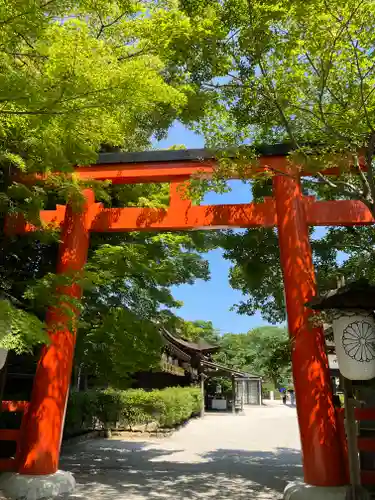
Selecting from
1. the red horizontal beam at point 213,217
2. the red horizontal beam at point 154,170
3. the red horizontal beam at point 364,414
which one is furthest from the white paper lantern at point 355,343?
the red horizontal beam at point 154,170

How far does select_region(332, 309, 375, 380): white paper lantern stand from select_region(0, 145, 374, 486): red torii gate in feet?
2.11

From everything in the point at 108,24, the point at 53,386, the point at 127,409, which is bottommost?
the point at 127,409

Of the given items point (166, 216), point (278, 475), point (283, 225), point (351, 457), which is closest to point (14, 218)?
point (166, 216)

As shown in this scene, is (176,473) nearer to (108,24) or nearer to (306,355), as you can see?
(306,355)

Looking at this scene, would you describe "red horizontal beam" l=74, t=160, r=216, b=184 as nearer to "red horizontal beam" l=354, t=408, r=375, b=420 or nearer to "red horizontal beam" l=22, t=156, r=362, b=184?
"red horizontal beam" l=22, t=156, r=362, b=184

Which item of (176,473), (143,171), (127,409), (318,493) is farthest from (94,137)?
(127,409)

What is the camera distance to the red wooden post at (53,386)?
5.94m

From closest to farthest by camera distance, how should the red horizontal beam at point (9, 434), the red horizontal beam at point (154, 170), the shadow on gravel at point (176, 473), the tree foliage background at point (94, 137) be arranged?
1. the tree foliage background at point (94, 137)
2. the red horizontal beam at point (9, 434)
3. the shadow on gravel at point (176, 473)
4. the red horizontal beam at point (154, 170)

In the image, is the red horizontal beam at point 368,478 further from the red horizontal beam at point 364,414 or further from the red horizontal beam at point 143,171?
the red horizontal beam at point 143,171

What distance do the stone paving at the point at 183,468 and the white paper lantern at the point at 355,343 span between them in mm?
2452

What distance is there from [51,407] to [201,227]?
12.1 feet

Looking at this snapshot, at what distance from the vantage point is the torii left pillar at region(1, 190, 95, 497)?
5742mm

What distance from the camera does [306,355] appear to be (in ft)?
19.7

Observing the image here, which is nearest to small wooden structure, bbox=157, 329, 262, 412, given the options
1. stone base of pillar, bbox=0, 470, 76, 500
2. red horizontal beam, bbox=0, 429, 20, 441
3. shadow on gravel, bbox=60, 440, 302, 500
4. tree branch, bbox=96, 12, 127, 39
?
shadow on gravel, bbox=60, 440, 302, 500
